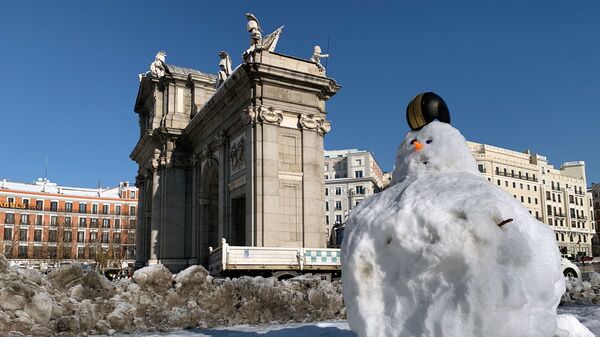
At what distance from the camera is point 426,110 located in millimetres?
5547

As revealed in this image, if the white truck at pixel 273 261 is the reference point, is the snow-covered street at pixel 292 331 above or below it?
below

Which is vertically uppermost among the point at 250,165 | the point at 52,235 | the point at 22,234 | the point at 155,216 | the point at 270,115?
the point at 270,115

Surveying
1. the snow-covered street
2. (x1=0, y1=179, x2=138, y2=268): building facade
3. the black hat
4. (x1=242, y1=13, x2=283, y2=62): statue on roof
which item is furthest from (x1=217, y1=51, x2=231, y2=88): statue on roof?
(x1=0, y1=179, x2=138, y2=268): building facade

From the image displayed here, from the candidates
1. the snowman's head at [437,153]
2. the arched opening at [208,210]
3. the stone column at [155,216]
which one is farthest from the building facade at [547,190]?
the snowman's head at [437,153]

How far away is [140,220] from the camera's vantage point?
126 ft

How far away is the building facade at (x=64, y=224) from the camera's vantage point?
65.3 m

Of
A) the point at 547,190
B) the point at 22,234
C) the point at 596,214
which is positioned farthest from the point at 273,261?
the point at 596,214

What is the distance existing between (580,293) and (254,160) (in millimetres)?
12145

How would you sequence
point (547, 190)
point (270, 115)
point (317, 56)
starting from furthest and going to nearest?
point (547, 190) < point (317, 56) < point (270, 115)

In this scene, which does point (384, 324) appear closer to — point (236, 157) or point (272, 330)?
point (272, 330)

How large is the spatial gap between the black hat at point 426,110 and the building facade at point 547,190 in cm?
7374

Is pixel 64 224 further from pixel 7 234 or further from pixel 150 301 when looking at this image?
pixel 150 301

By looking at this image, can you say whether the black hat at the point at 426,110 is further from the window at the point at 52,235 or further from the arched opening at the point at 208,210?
the window at the point at 52,235

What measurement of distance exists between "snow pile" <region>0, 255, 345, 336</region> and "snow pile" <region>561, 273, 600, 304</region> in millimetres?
7400
